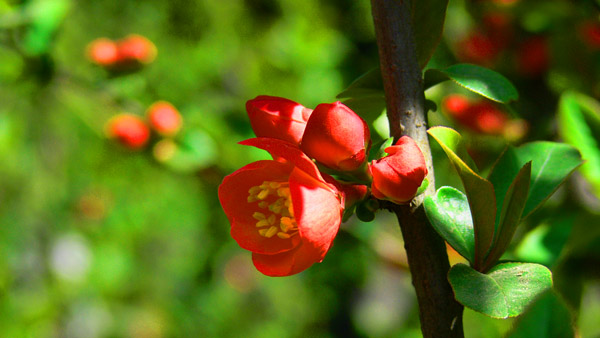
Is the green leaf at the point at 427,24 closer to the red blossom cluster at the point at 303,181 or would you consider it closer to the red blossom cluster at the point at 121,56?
the red blossom cluster at the point at 303,181

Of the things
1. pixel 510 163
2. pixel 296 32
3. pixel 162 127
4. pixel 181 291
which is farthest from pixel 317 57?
pixel 181 291

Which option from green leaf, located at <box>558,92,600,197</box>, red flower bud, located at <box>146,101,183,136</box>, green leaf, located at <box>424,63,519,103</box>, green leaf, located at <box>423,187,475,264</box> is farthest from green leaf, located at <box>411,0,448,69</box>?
red flower bud, located at <box>146,101,183,136</box>

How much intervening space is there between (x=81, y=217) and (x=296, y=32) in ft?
9.25

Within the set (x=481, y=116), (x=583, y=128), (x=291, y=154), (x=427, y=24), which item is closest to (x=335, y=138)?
(x=291, y=154)

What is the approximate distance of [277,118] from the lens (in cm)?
45

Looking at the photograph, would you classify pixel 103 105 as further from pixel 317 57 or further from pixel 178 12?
pixel 178 12

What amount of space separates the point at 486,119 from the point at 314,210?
94cm

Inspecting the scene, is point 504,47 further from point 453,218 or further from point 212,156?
point 453,218

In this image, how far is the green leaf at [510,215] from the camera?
0.42m

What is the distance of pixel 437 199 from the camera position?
41 cm

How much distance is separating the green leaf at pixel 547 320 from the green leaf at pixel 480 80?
0.21 metres

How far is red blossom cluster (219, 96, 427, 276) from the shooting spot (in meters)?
0.38

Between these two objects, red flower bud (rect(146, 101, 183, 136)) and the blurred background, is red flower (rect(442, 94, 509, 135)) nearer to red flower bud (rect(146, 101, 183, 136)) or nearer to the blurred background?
the blurred background

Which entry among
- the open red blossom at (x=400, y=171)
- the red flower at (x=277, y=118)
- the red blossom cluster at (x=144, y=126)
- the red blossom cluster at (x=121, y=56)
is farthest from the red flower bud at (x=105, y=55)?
the open red blossom at (x=400, y=171)
